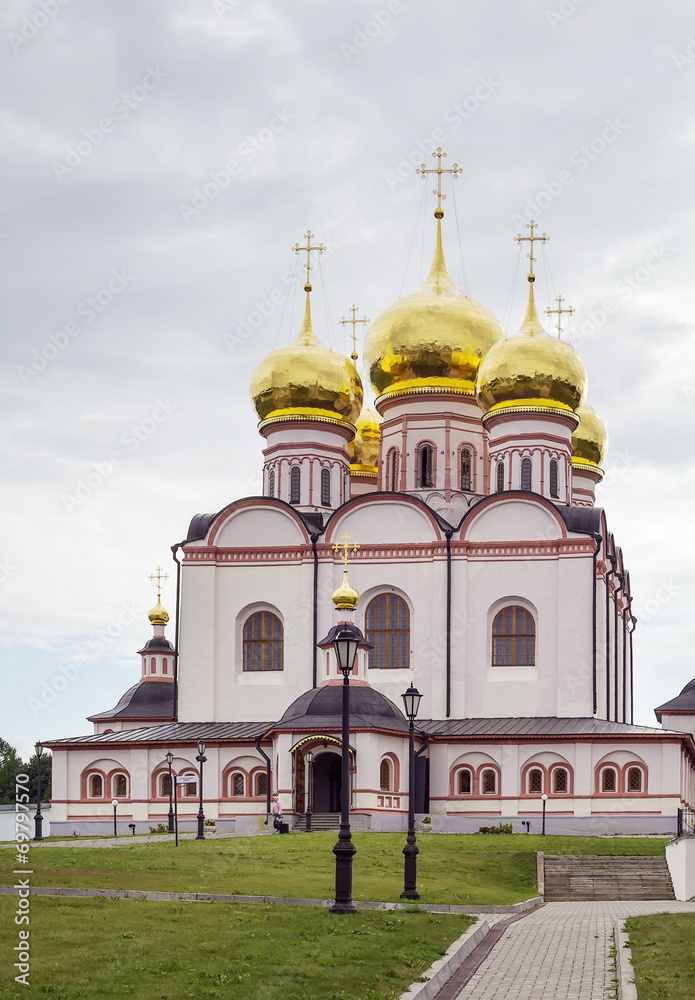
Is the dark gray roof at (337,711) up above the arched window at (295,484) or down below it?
below

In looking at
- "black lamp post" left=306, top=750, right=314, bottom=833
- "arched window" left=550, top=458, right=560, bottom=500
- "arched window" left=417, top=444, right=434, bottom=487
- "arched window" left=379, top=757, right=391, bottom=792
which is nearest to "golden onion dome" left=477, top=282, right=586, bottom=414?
"arched window" left=550, top=458, right=560, bottom=500

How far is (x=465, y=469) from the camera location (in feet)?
134

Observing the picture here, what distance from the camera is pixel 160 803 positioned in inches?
1395

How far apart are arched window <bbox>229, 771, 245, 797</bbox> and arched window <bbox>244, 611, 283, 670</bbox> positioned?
129 inches

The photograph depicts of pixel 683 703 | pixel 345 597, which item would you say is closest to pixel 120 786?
pixel 345 597

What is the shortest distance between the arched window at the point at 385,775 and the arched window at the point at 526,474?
8.97 meters

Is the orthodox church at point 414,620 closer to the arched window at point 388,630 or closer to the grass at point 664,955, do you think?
the arched window at point 388,630

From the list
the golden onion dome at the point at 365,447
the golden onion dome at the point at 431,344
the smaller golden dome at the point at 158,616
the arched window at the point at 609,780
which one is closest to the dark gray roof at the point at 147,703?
the smaller golden dome at the point at 158,616

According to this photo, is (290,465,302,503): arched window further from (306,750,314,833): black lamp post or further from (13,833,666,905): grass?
(13,833,666,905): grass

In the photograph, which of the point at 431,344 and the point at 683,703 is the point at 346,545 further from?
the point at 683,703

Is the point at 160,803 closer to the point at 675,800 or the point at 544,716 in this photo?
the point at 544,716

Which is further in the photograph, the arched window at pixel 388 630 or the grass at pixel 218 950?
the arched window at pixel 388 630

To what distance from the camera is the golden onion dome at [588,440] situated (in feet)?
154

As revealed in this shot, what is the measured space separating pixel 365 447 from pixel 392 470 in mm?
5274
